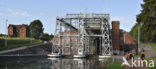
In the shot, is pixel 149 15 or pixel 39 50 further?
pixel 39 50

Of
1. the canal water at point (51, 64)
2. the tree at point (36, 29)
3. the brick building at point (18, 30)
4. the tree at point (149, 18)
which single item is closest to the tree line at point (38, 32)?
the tree at point (36, 29)

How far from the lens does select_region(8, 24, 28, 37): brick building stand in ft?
400

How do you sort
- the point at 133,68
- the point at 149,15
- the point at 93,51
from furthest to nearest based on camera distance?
the point at 93,51, the point at 149,15, the point at 133,68

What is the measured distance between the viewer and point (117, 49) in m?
62.1

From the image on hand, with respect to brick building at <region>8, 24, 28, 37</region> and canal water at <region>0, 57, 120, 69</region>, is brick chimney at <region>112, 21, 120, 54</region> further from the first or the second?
brick building at <region>8, 24, 28, 37</region>

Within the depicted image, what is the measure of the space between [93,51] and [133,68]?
47725 millimetres

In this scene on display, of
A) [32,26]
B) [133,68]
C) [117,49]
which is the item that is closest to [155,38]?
[117,49]

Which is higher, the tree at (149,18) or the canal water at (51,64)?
the tree at (149,18)

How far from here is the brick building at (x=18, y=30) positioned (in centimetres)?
12206

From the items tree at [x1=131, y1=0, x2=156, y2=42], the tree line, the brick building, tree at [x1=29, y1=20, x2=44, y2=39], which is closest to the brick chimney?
tree at [x1=131, y1=0, x2=156, y2=42]

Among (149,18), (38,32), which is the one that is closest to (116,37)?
(149,18)

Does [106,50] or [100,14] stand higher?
[100,14]

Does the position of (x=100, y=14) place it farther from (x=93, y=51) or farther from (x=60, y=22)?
(x=93, y=51)

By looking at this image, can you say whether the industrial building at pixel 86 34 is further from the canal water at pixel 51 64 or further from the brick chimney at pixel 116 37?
the canal water at pixel 51 64
